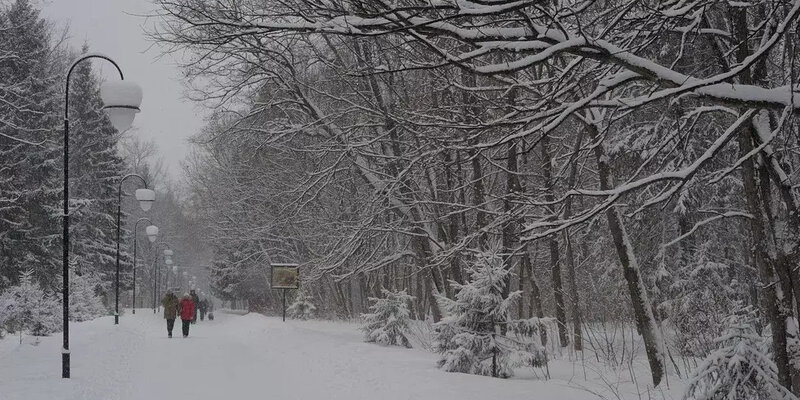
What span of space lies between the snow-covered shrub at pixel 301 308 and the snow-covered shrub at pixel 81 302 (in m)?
9.51

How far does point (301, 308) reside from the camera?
1389 inches

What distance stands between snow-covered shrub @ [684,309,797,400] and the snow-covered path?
248 centimetres

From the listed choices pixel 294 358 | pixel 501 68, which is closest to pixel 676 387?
pixel 501 68

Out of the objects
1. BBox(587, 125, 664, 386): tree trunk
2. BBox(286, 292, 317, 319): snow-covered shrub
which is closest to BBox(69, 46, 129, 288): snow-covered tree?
A: BBox(286, 292, 317, 319): snow-covered shrub

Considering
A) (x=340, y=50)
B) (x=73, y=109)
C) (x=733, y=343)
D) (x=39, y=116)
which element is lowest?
(x=733, y=343)

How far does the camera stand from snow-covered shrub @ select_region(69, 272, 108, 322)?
29375 mm

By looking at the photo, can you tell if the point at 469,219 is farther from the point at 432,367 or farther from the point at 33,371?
the point at 33,371

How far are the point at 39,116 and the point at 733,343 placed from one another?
115 feet

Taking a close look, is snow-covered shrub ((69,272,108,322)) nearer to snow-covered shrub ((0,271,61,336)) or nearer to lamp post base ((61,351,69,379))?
snow-covered shrub ((0,271,61,336))

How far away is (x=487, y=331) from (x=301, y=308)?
24921mm

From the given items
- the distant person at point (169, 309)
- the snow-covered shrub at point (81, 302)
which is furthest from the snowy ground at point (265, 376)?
the snow-covered shrub at point (81, 302)

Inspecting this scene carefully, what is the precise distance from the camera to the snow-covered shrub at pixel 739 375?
229 inches

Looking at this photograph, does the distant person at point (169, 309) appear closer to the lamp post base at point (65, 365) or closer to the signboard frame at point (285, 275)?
the signboard frame at point (285, 275)

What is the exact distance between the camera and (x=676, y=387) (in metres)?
9.59
